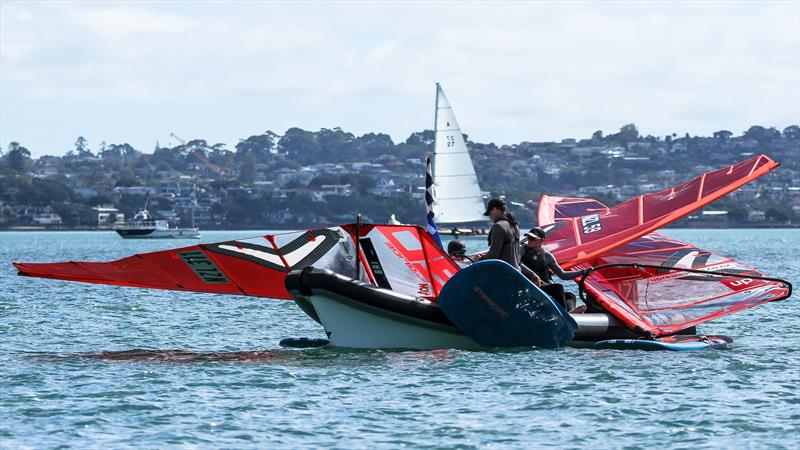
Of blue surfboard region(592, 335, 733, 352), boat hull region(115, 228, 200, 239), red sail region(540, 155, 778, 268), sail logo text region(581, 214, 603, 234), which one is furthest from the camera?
boat hull region(115, 228, 200, 239)

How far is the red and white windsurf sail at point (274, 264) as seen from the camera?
703 inches

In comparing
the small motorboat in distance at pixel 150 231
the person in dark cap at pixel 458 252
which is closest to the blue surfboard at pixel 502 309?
the person in dark cap at pixel 458 252

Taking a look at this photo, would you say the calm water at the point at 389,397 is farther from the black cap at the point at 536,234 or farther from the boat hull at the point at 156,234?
the boat hull at the point at 156,234

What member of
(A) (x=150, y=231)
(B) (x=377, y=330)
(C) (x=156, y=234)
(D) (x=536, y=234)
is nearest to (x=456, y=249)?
(D) (x=536, y=234)

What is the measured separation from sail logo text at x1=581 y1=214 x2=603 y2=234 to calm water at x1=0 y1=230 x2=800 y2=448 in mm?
2974

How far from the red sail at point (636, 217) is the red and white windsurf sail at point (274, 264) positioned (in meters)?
3.07

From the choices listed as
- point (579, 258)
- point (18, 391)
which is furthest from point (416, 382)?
point (579, 258)

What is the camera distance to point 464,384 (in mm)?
16297

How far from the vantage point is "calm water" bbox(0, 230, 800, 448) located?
13602 millimetres

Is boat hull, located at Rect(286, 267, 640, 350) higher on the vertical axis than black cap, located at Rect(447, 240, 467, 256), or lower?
lower

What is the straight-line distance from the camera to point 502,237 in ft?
60.6

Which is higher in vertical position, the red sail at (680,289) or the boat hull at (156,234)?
the red sail at (680,289)

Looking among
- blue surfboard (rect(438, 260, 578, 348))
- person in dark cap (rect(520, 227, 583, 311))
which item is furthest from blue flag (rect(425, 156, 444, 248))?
blue surfboard (rect(438, 260, 578, 348))

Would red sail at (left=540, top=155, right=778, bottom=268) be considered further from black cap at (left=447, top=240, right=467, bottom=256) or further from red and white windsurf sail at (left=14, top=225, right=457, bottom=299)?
red and white windsurf sail at (left=14, top=225, right=457, bottom=299)
